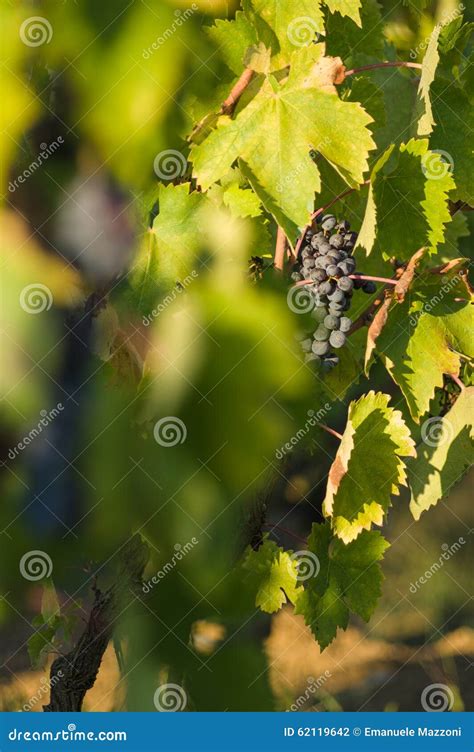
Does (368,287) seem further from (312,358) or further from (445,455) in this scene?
(445,455)

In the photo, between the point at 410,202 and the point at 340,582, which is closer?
the point at 410,202

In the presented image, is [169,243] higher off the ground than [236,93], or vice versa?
[236,93]

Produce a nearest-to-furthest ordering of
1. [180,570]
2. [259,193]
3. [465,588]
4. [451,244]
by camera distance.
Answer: [259,193] → [180,570] → [451,244] → [465,588]

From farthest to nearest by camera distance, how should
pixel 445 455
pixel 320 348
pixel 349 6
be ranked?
1. pixel 445 455
2. pixel 320 348
3. pixel 349 6

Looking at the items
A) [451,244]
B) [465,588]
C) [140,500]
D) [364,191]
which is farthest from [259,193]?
[465,588]

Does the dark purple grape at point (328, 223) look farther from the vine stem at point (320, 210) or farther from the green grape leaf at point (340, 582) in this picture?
the green grape leaf at point (340, 582)

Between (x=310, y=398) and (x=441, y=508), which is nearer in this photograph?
(x=310, y=398)

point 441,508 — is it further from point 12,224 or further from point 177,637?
point 12,224

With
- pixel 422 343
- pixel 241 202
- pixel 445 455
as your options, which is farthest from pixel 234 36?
pixel 445 455

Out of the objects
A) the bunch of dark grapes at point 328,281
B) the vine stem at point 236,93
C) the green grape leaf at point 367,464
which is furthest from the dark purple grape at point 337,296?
the vine stem at point 236,93
